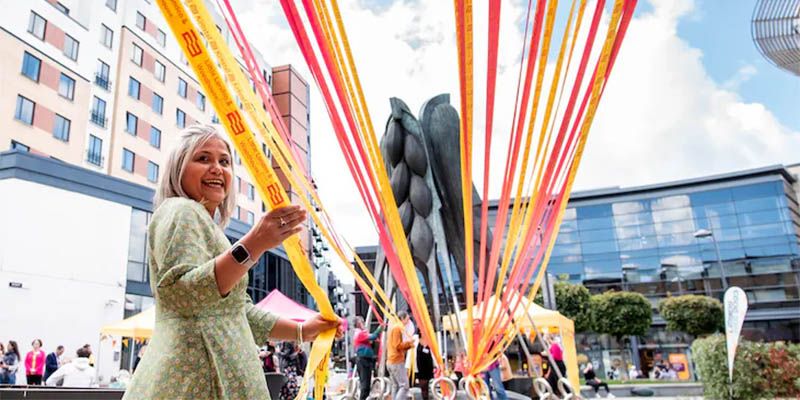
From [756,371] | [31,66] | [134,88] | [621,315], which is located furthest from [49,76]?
[621,315]

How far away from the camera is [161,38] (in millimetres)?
29234

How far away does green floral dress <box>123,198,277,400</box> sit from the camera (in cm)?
129

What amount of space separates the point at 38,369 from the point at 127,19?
2070 centimetres

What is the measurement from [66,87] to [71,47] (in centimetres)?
180

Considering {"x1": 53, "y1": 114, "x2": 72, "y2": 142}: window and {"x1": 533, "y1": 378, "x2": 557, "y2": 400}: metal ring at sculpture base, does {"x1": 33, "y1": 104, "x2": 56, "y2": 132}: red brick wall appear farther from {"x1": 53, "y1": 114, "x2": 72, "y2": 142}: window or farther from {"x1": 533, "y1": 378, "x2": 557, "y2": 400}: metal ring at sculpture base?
{"x1": 533, "y1": 378, "x2": 557, "y2": 400}: metal ring at sculpture base

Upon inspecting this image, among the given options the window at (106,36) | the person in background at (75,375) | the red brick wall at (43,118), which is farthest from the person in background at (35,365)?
the window at (106,36)

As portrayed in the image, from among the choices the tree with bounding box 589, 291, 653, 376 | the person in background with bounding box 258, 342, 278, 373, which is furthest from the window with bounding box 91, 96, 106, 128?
the tree with bounding box 589, 291, 653, 376

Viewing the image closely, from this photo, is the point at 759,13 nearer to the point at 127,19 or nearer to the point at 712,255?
the point at 127,19

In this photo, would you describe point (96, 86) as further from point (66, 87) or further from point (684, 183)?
point (684, 183)

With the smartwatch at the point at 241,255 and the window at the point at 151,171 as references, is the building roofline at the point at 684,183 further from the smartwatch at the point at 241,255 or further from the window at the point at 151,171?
the smartwatch at the point at 241,255

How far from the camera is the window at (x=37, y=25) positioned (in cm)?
2156

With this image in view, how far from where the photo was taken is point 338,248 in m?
4.33

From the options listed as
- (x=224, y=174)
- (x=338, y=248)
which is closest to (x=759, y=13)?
(x=338, y=248)

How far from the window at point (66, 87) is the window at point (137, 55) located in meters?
4.08
